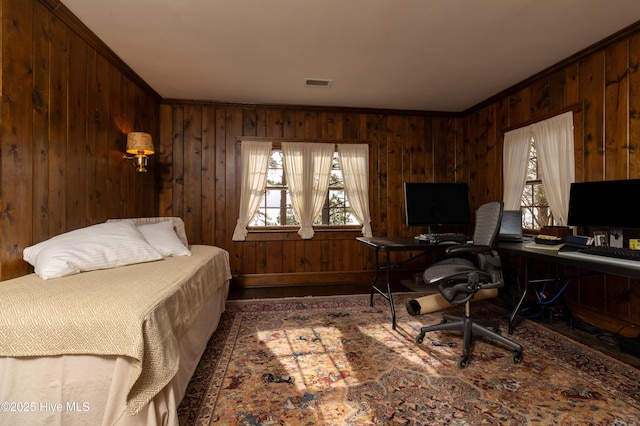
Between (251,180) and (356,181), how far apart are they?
60.2 inches

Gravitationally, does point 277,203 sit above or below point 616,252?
above

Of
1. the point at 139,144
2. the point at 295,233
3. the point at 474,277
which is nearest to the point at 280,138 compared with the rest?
the point at 295,233

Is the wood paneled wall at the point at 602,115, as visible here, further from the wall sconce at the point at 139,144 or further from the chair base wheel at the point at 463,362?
the wall sconce at the point at 139,144

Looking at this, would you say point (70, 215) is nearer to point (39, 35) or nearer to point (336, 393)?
point (39, 35)

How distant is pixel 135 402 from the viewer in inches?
46.2

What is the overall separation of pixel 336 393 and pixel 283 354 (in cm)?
62

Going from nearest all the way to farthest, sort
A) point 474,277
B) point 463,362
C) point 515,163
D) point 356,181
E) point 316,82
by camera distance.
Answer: point 463,362, point 474,277, point 316,82, point 515,163, point 356,181

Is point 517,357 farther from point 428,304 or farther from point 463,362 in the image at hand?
point 428,304

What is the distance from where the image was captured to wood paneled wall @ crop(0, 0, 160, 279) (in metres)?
1.90

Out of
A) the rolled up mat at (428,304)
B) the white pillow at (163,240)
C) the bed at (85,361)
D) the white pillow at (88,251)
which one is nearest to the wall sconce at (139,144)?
the white pillow at (163,240)

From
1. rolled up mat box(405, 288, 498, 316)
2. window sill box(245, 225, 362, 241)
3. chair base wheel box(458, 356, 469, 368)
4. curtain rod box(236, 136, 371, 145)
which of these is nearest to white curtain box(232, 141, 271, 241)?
curtain rod box(236, 136, 371, 145)

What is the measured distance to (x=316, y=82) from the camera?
3660mm

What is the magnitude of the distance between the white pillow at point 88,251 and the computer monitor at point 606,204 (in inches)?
136

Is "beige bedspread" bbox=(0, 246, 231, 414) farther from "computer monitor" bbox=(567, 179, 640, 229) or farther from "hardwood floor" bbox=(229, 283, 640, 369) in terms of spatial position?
"computer monitor" bbox=(567, 179, 640, 229)
